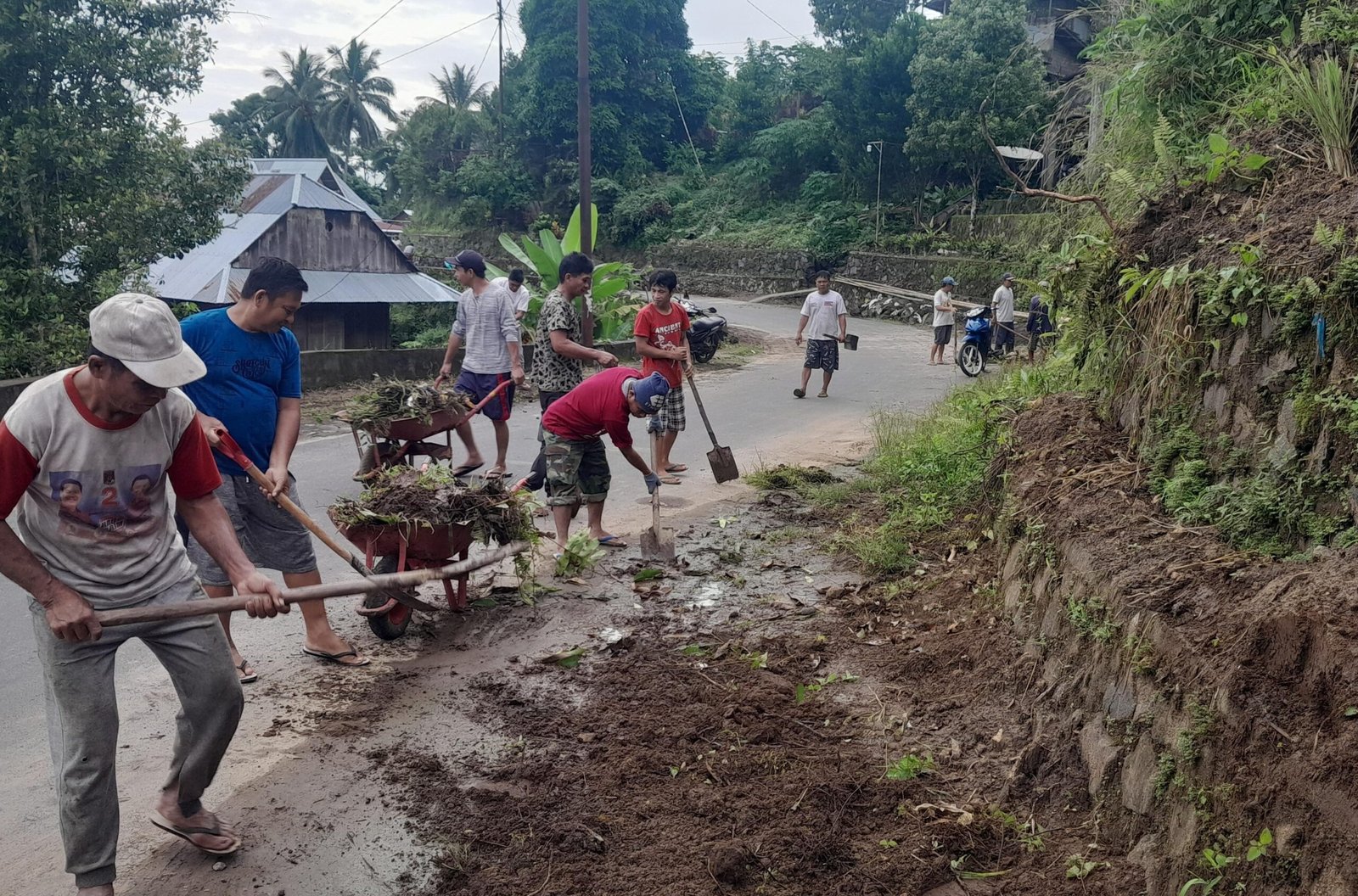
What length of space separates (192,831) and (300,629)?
2271 millimetres

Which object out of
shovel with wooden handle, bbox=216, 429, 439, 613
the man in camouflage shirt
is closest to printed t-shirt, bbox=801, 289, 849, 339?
the man in camouflage shirt

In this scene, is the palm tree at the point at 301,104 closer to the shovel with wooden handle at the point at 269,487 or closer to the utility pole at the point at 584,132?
the utility pole at the point at 584,132

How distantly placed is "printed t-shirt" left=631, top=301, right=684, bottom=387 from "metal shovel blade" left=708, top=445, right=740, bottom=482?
0.78m

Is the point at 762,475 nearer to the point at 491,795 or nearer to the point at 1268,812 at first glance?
the point at 491,795

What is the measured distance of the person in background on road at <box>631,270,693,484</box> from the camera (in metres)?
9.07

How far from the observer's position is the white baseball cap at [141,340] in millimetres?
2963

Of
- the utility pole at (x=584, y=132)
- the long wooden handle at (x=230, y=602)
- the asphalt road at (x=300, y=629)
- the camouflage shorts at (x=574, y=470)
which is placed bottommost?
the asphalt road at (x=300, y=629)

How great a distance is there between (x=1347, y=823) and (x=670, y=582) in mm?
4450

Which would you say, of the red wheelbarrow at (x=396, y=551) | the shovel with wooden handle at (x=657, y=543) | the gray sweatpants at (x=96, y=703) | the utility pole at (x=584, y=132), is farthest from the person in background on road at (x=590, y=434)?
the utility pole at (x=584, y=132)

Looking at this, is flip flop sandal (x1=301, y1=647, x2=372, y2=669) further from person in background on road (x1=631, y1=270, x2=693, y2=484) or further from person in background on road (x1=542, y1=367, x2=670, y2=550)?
person in background on road (x1=631, y1=270, x2=693, y2=484)

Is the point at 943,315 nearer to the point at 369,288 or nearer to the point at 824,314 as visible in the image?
the point at 824,314

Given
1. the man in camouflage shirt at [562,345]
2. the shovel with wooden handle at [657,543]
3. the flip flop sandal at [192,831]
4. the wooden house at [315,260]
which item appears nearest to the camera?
the flip flop sandal at [192,831]

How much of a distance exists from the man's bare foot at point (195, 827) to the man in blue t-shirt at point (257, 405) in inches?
56.9

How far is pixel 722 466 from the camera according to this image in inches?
354
